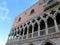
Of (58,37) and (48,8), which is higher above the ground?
(48,8)

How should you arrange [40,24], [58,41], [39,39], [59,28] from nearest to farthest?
[58,41], [59,28], [39,39], [40,24]

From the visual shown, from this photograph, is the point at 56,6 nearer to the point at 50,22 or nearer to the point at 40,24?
the point at 50,22

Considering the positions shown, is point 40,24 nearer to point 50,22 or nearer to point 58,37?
point 50,22

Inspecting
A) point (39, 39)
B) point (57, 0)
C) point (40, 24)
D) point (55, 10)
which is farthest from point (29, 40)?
point (57, 0)

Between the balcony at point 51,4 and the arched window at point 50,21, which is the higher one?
the balcony at point 51,4

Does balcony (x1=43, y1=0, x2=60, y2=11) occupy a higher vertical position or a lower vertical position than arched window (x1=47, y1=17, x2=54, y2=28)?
higher

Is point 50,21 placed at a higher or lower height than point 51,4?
lower

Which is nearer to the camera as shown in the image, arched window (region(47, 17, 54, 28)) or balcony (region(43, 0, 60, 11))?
balcony (region(43, 0, 60, 11))

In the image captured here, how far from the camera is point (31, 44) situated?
13828 mm

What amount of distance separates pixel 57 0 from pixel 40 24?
15.4 ft

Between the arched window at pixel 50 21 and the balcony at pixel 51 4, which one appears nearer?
the balcony at pixel 51 4

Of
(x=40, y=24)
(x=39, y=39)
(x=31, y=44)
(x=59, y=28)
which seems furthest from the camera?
(x=40, y=24)

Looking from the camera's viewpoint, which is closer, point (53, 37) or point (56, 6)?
point (53, 37)

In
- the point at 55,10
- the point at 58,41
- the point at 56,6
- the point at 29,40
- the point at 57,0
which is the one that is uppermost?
the point at 57,0
